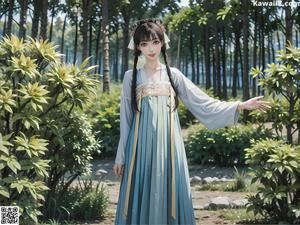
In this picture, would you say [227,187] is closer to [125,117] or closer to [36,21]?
[125,117]

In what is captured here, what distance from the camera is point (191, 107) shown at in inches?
142

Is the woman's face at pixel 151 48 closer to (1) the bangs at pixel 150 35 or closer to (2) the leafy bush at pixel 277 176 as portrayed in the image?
(1) the bangs at pixel 150 35

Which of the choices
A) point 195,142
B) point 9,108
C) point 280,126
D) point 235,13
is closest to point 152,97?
point 9,108

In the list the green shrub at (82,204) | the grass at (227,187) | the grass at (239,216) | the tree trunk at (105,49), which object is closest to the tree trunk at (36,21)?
the tree trunk at (105,49)

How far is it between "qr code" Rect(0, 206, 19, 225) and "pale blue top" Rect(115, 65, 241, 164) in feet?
3.06

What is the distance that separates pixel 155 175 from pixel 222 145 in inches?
266

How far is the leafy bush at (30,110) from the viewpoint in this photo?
3.53m

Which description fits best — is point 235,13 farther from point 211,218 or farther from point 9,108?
point 9,108

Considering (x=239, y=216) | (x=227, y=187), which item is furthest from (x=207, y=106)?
(x=227, y=187)

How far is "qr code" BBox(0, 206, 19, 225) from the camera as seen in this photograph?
3.45 meters

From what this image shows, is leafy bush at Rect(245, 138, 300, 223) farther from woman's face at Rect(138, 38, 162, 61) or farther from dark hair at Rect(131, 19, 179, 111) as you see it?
woman's face at Rect(138, 38, 162, 61)

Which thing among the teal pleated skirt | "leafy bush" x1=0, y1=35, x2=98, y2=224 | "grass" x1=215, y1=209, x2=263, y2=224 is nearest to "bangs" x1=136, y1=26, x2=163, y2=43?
the teal pleated skirt

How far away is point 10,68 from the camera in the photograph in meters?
3.62

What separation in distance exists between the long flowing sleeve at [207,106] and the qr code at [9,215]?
167 cm
